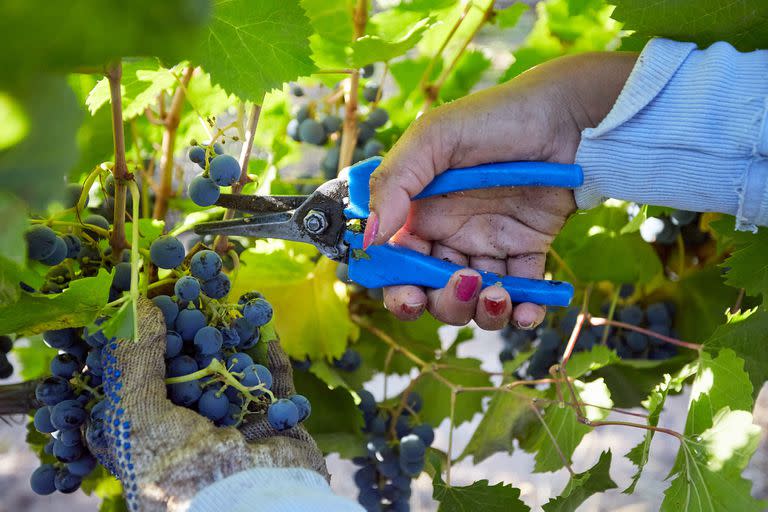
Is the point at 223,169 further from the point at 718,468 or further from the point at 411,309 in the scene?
the point at 718,468

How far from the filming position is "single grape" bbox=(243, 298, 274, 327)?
0.46m

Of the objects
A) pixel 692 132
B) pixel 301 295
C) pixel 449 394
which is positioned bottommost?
pixel 449 394

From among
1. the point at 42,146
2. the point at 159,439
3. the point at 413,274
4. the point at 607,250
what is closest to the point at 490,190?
the point at 413,274

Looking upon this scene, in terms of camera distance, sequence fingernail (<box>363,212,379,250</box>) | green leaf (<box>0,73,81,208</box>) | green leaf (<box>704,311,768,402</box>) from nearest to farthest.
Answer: green leaf (<box>0,73,81,208</box>), fingernail (<box>363,212,379,250</box>), green leaf (<box>704,311,768,402</box>)

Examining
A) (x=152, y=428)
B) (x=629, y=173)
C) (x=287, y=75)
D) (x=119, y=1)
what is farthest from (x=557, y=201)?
(x=119, y=1)

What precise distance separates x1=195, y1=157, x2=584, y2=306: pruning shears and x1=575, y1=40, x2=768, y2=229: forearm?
0.13 ft

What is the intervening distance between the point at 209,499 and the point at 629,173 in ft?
1.14

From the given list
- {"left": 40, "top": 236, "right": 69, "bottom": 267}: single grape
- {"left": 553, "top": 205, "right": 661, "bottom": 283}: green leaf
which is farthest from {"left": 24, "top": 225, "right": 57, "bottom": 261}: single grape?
{"left": 553, "top": 205, "right": 661, "bottom": 283}: green leaf

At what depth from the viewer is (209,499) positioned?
377 millimetres

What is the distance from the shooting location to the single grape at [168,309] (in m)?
0.46

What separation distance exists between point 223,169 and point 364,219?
0.36 feet

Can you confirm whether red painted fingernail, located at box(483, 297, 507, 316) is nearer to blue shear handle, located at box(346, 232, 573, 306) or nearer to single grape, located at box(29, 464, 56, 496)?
blue shear handle, located at box(346, 232, 573, 306)

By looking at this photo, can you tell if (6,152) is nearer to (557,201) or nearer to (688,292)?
(557,201)

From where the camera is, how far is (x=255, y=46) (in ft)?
1.65
